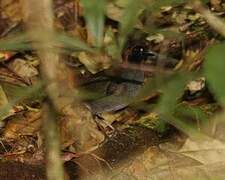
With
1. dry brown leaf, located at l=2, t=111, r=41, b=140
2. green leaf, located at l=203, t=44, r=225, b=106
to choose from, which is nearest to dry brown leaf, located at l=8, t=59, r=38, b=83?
dry brown leaf, located at l=2, t=111, r=41, b=140

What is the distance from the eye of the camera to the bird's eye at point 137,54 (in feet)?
6.51

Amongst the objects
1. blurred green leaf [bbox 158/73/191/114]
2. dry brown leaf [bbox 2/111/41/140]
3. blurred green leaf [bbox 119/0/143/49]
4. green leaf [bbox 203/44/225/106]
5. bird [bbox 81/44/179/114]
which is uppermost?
green leaf [bbox 203/44/225/106]

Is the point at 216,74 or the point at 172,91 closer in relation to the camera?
the point at 216,74

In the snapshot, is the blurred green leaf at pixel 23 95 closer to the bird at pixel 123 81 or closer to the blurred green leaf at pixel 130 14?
the blurred green leaf at pixel 130 14

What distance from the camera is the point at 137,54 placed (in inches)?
79.7

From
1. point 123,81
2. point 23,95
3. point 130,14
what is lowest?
point 123,81

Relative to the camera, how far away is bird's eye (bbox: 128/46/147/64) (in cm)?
198

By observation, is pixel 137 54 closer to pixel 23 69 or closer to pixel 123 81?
pixel 123 81

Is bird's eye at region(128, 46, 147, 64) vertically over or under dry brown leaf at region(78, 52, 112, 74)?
over

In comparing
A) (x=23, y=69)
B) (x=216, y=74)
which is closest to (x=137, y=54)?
(x=23, y=69)

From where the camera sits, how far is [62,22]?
7.19ft

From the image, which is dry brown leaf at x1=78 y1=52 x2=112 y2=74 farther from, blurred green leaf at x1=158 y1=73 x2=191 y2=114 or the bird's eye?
blurred green leaf at x1=158 y1=73 x2=191 y2=114

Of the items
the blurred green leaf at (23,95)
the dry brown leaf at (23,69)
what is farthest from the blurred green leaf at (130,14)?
the dry brown leaf at (23,69)

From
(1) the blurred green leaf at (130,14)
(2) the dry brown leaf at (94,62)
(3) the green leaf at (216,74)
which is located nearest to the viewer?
(3) the green leaf at (216,74)
